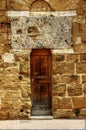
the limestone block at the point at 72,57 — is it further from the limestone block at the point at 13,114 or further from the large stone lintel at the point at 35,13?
the limestone block at the point at 13,114

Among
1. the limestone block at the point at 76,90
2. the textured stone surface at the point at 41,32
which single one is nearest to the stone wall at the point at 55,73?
the limestone block at the point at 76,90

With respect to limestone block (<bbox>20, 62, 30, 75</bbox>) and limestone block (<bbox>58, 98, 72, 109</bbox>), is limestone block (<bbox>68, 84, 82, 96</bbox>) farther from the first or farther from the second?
limestone block (<bbox>20, 62, 30, 75</bbox>)

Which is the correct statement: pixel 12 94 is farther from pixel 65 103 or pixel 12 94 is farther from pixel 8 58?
pixel 65 103

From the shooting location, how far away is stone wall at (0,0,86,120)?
368 inches

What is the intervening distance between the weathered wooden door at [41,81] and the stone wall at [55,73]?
8.0 inches

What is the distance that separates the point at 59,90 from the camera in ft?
31.0

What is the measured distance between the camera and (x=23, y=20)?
30.7 feet

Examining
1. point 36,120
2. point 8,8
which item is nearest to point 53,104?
point 36,120

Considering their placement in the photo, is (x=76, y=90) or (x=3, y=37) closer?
(x=3, y=37)

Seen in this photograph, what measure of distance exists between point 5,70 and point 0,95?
61 cm

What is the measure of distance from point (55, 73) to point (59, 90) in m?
0.42

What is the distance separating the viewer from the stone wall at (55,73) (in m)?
9.36

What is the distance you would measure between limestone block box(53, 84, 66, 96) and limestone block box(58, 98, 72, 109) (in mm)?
145

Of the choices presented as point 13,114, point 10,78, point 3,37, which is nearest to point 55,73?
point 10,78
